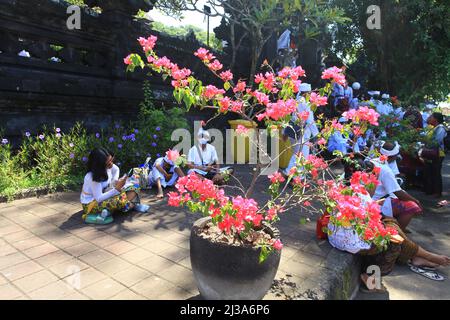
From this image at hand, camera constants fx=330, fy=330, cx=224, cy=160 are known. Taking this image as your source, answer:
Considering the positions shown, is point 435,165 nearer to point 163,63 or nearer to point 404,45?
point 163,63

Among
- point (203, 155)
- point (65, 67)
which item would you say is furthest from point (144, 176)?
point (65, 67)

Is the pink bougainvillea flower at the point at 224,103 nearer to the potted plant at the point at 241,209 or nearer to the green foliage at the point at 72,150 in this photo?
the potted plant at the point at 241,209

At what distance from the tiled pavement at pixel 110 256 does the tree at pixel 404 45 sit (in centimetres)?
1283

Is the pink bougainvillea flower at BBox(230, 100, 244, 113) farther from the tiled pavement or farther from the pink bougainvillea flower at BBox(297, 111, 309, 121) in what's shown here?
the tiled pavement

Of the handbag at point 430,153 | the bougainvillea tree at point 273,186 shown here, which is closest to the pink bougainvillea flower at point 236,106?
the bougainvillea tree at point 273,186

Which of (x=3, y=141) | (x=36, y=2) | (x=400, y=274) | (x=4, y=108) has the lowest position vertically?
(x=400, y=274)

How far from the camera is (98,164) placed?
4301 mm

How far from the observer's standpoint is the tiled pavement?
290cm

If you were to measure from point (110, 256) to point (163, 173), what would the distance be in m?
2.70

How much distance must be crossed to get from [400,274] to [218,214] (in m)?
2.73

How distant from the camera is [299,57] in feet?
42.0
